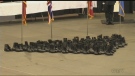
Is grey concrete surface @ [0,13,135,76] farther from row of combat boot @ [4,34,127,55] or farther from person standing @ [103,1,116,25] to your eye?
person standing @ [103,1,116,25]

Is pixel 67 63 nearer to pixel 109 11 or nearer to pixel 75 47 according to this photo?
pixel 75 47

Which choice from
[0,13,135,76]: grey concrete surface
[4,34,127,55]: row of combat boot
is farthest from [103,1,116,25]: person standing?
[4,34,127,55]: row of combat boot

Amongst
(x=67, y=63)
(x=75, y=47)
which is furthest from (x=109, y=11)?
(x=67, y=63)

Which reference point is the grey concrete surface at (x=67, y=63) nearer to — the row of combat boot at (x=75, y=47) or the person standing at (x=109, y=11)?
the row of combat boot at (x=75, y=47)

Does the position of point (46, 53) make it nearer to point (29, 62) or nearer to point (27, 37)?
point (29, 62)

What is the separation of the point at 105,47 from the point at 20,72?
2957 mm

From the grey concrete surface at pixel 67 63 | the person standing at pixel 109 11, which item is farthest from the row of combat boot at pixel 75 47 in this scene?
the person standing at pixel 109 11

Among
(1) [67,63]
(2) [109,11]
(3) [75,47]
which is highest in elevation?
(2) [109,11]

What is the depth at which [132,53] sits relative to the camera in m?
9.30

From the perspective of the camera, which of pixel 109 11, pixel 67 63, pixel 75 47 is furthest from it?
pixel 109 11

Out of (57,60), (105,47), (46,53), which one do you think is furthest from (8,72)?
(105,47)

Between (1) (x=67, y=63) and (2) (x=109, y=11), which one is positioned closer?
(1) (x=67, y=63)

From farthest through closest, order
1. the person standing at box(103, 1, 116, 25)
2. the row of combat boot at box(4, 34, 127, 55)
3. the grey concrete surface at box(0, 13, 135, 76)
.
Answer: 1. the person standing at box(103, 1, 116, 25)
2. the row of combat boot at box(4, 34, 127, 55)
3. the grey concrete surface at box(0, 13, 135, 76)

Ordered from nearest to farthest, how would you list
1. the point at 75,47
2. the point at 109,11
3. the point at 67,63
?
the point at 67,63, the point at 75,47, the point at 109,11
